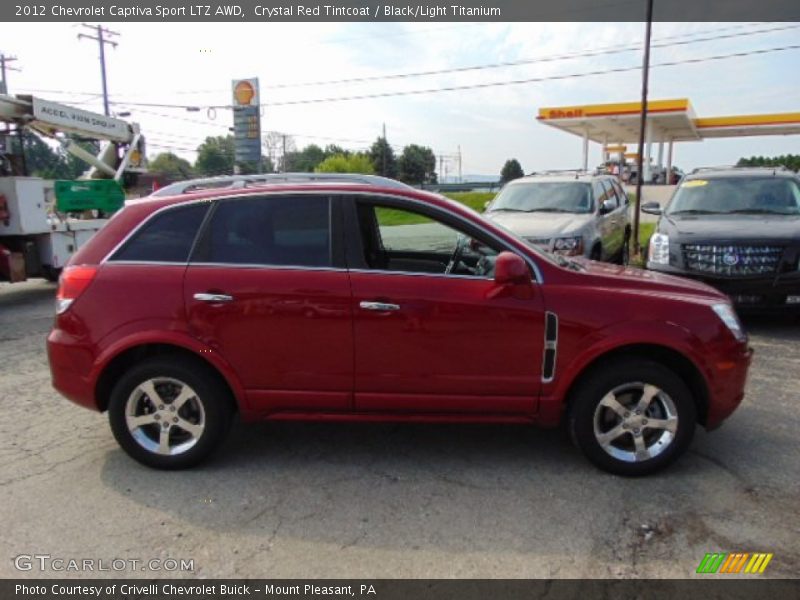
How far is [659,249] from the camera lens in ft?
24.5

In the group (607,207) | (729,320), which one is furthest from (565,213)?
(729,320)

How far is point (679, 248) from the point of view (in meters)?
7.16

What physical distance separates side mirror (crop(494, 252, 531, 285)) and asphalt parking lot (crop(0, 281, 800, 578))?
4.00 ft

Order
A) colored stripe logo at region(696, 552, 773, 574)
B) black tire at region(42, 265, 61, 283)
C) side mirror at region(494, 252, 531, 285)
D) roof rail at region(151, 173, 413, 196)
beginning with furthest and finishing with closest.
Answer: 1. black tire at region(42, 265, 61, 283)
2. roof rail at region(151, 173, 413, 196)
3. side mirror at region(494, 252, 531, 285)
4. colored stripe logo at region(696, 552, 773, 574)

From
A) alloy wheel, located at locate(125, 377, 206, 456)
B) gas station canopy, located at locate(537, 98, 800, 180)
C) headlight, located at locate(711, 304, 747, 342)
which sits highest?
gas station canopy, located at locate(537, 98, 800, 180)

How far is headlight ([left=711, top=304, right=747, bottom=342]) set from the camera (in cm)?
368

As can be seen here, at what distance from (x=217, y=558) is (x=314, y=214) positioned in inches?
79.2

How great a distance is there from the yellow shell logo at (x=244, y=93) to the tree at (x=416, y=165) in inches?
1605

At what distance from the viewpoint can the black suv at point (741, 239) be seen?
667 centimetres

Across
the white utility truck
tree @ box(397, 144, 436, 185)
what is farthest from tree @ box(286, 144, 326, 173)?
the white utility truck

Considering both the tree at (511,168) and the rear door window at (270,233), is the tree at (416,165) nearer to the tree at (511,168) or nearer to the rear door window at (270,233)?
the tree at (511,168)

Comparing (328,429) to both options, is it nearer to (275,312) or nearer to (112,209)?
(275,312)
